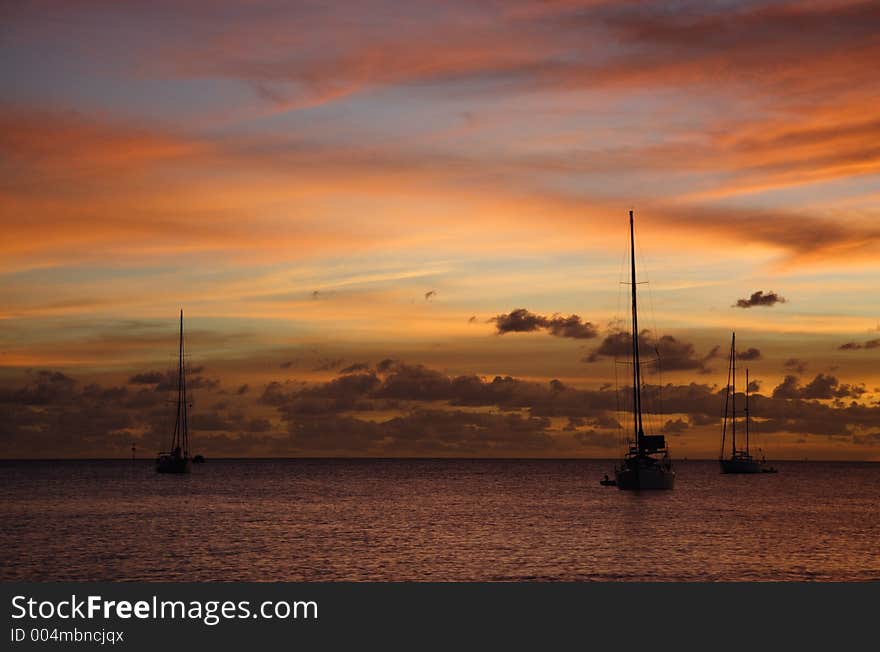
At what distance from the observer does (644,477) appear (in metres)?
115

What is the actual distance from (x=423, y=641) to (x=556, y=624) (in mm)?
4815

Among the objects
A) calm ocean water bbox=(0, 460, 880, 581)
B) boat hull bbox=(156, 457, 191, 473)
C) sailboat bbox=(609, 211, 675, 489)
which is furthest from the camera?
boat hull bbox=(156, 457, 191, 473)

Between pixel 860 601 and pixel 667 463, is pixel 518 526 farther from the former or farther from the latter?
pixel 860 601

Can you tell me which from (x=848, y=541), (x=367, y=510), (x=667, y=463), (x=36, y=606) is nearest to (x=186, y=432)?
(x=367, y=510)

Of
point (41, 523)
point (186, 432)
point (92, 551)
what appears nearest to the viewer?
point (92, 551)

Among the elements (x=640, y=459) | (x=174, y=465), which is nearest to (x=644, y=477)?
(x=640, y=459)

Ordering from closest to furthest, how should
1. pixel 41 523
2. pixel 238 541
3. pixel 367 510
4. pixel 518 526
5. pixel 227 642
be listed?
pixel 227 642 < pixel 238 541 < pixel 518 526 < pixel 41 523 < pixel 367 510

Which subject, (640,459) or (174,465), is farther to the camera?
(174,465)

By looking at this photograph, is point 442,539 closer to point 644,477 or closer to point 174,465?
point 644,477

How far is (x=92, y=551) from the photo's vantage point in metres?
68.6

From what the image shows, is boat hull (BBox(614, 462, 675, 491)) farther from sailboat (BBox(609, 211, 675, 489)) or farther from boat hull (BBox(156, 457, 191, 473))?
boat hull (BBox(156, 457, 191, 473))

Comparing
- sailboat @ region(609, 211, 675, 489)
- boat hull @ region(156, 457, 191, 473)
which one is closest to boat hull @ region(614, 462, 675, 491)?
sailboat @ region(609, 211, 675, 489)

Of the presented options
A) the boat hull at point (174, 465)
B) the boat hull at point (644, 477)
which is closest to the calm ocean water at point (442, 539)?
the boat hull at point (644, 477)

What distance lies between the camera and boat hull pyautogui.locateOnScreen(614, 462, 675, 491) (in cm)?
11412
